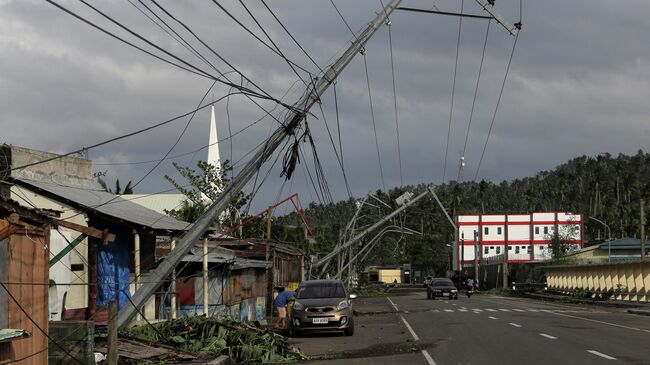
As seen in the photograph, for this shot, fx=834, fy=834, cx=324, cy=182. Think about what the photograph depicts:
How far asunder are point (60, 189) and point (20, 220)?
8941mm

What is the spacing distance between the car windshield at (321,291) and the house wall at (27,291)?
14.0 meters

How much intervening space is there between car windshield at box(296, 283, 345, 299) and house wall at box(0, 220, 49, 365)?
13969 millimetres

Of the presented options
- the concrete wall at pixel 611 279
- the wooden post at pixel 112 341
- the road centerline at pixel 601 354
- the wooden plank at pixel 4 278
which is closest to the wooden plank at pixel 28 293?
the wooden plank at pixel 4 278

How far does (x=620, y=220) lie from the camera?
131 m

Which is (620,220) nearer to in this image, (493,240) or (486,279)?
(493,240)

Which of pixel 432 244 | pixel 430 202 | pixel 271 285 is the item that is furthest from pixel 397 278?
pixel 271 285

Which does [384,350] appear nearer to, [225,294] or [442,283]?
[225,294]

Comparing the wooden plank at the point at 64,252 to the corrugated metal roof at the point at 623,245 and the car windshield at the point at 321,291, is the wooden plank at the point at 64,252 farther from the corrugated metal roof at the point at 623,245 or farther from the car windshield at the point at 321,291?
the corrugated metal roof at the point at 623,245

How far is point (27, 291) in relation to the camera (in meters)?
11.5

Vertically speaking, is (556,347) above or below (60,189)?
below

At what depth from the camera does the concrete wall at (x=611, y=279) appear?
4356cm

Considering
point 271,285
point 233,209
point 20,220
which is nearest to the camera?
point 20,220

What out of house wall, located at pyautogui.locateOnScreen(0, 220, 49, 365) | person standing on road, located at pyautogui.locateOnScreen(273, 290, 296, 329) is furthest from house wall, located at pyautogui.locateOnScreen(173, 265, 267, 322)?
house wall, located at pyautogui.locateOnScreen(0, 220, 49, 365)

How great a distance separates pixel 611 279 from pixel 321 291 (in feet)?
97.8
